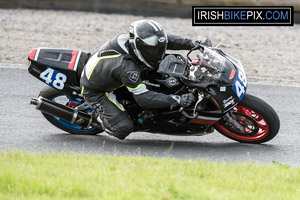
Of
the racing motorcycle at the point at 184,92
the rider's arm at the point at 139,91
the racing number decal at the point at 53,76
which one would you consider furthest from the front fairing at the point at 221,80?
the racing number decal at the point at 53,76

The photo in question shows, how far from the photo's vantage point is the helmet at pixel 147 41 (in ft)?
20.2

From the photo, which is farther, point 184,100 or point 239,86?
point 239,86

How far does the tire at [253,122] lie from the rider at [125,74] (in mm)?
708

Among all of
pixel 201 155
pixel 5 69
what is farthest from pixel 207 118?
pixel 5 69

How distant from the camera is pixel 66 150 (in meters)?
6.71

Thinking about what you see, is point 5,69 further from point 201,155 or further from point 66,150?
point 201,155

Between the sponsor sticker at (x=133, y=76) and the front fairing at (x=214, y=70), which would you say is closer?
the sponsor sticker at (x=133, y=76)

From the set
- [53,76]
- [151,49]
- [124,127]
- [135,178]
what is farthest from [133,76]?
[135,178]

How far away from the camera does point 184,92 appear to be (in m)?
6.45

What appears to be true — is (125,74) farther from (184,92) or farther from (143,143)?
(143,143)

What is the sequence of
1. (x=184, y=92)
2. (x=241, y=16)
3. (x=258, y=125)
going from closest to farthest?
(x=184, y=92), (x=258, y=125), (x=241, y=16)

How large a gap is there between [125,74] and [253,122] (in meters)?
1.60

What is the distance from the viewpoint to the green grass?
15.2ft

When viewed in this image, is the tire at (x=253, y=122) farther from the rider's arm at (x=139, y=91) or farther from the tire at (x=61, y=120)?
the tire at (x=61, y=120)
